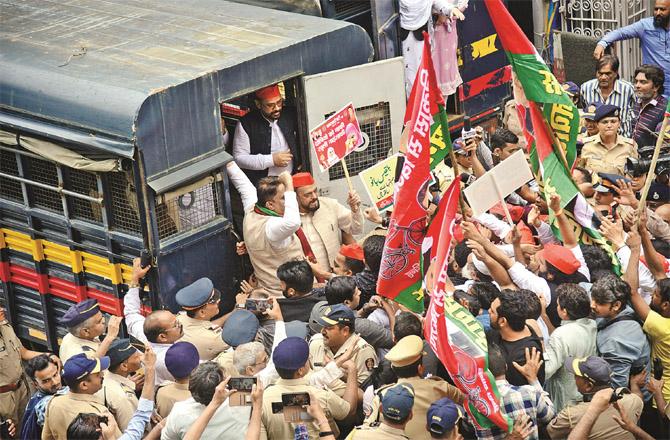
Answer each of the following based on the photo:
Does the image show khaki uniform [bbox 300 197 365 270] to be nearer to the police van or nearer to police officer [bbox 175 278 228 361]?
the police van

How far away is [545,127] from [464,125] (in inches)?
145

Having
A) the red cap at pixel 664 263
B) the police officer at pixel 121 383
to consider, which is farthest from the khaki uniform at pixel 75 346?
the red cap at pixel 664 263

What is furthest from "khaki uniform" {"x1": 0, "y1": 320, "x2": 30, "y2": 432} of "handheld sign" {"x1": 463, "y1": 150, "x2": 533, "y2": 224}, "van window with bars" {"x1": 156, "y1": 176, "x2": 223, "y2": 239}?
"handheld sign" {"x1": 463, "y1": 150, "x2": 533, "y2": 224}

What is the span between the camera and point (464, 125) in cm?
1240

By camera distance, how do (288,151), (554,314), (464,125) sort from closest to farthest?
1. (554,314)
2. (288,151)
3. (464,125)

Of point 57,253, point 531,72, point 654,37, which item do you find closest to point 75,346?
point 57,253

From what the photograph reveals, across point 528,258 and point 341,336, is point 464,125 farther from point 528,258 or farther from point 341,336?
point 341,336

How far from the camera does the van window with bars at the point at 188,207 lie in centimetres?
926

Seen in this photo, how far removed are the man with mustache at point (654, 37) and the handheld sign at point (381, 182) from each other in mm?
3892

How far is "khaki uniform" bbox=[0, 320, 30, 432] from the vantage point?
8.95 metres

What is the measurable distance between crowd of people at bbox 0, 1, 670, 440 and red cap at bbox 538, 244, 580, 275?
13 millimetres

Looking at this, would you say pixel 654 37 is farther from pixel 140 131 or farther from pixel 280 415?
pixel 280 415

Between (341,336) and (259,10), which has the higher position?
(259,10)

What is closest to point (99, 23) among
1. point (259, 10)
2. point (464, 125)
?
point (259, 10)
